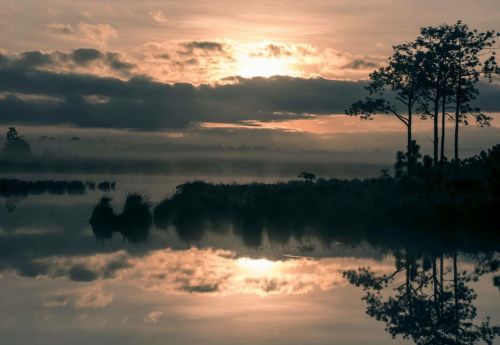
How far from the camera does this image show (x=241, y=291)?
20562 mm

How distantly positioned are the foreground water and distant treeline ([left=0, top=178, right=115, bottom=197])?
42012 mm

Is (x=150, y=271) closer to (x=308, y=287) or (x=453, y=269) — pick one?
(x=308, y=287)

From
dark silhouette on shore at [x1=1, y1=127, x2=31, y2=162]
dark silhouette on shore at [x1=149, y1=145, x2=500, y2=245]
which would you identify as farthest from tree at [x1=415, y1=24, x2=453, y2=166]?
dark silhouette on shore at [x1=1, y1=127, x2=31, y2=162]

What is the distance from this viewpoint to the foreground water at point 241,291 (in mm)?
15750

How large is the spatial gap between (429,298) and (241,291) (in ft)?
16.7

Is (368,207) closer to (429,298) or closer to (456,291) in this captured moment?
(456,291)

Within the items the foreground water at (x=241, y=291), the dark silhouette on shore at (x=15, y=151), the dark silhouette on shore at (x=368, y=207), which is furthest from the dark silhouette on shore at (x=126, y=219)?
the dark silhouette on shore at (x=15, y=151)

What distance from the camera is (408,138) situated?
52.4m

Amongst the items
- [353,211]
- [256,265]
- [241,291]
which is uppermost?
[353,211]

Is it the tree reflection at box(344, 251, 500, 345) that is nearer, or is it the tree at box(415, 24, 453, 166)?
the tree reflection at box(344, 251, 500, 345)

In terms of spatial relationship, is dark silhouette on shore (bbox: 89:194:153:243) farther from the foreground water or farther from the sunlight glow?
the sunlight glow

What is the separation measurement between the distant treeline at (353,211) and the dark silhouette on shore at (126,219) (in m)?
0.07

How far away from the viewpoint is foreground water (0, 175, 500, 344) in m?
15.8

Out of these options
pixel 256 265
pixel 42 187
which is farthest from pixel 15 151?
pixel 256 265
